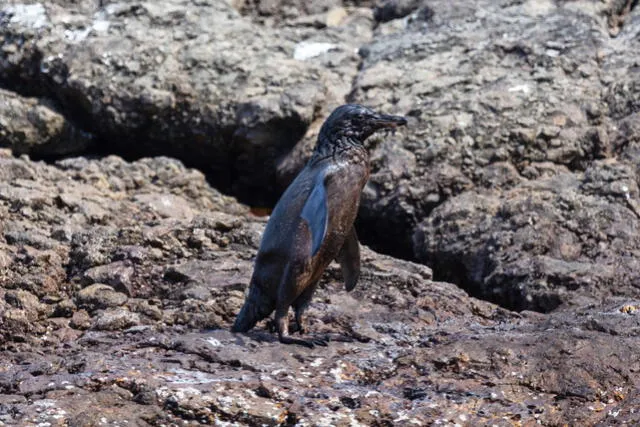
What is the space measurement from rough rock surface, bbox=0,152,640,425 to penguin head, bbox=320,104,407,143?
1002mm

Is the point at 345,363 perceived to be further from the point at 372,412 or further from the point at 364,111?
the point at 364,111

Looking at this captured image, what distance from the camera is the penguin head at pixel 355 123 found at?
21.7ft

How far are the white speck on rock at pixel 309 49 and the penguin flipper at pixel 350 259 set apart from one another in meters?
3.20

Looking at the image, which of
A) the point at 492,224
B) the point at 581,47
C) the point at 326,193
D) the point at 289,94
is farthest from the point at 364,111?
the point at 581,47

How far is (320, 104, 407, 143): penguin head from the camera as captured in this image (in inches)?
260

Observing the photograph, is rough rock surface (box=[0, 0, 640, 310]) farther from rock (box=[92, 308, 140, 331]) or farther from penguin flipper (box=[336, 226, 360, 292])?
rock (box=[92, 308, 140, 331])

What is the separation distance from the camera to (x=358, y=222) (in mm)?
8898

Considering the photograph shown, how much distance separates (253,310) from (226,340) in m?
0.38

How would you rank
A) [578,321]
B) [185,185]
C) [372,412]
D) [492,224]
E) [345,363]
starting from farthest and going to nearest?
[185,185] → [492,224] → [578,321] → [345,363] → [372,412]

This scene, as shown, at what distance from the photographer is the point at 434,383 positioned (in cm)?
585

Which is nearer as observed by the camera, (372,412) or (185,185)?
(372,412)

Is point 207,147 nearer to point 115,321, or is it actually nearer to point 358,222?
point 358,222

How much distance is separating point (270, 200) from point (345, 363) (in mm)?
3649

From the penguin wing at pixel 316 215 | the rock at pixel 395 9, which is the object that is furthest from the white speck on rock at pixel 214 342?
the rock at pixel 395 9
